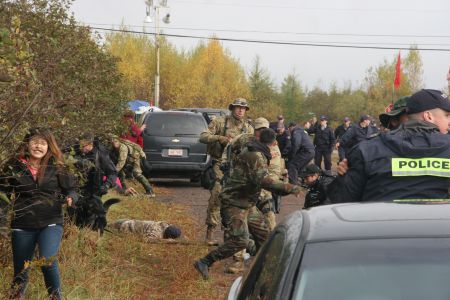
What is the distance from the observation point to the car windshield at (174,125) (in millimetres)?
15922

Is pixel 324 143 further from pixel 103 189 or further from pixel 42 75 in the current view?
pixel 42 75

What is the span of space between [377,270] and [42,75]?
4.33 metres

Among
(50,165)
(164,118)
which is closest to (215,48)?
(164,118)

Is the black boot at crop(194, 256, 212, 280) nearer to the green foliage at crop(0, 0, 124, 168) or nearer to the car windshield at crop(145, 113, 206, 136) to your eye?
the green foliage at crop(0, 0, 124, 168)

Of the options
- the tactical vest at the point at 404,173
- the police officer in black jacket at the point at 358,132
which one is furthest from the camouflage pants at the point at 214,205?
the police officer in black jacket at the point at 358,132

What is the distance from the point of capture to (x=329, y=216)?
10.1 feet

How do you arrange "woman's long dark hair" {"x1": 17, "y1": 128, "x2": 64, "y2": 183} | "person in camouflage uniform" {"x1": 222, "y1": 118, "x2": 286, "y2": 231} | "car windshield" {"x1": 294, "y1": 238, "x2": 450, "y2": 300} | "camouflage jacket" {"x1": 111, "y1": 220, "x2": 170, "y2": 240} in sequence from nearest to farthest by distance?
"car windshield" {"x1": 294, "y1": 238, "x2": 450, "y2": 300}, "woman's long dark hair" {"x1": 17, "y1": 128, "x2": 64, "y2": 183}, "person in camouflage uniform" {"x1": 222, "y1": 118, "x2": 286, "y2": 231}, "camouflage jacket" {"x1": 111, "y1": 220, "x2": 170, "y2": 240}

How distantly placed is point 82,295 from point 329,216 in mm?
3445

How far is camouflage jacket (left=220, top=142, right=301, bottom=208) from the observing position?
22.9 ft

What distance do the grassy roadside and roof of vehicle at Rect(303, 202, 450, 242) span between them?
3177mm

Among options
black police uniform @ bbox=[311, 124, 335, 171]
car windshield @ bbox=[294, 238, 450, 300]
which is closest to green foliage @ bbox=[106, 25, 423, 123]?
black police uniform @ bbox=[311, 124, 335, 171]

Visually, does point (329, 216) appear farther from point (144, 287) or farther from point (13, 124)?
point (144, 287)

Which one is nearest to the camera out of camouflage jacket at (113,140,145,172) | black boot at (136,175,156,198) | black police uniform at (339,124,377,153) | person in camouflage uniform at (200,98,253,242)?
person in camouflage uniform at (200,98,253,242)

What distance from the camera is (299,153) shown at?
14719 millimetres
